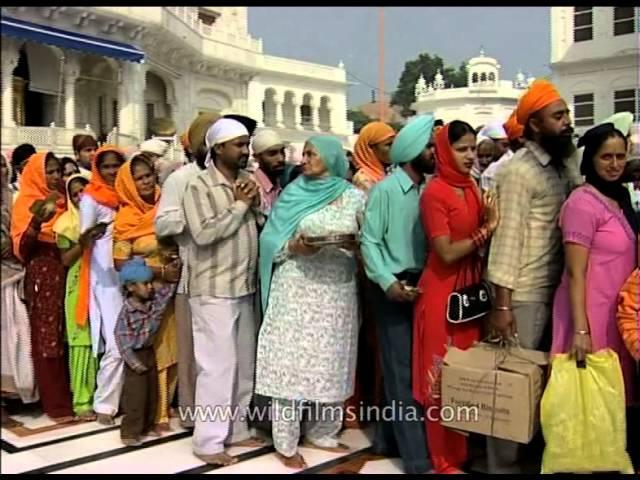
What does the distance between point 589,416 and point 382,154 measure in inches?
58.0

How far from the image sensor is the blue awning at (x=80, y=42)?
1152 cm

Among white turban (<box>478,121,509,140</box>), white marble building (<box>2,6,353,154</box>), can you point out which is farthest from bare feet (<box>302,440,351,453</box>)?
white marble building (<box>2,6,353,154</box>)

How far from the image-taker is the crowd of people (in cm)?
228

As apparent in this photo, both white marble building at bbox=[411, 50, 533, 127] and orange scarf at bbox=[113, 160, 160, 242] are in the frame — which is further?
white marble building at bbox=[411, 50, 533, 127]

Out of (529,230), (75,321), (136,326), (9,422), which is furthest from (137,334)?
(529,230)

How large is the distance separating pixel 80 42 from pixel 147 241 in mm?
11632

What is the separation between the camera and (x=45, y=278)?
3217 millimetres

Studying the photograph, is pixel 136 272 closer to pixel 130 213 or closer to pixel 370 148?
pixel 130 213

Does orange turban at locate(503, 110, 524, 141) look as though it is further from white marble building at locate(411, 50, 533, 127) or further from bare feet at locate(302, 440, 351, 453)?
white marble building at locate(411, 50, 533, 127)

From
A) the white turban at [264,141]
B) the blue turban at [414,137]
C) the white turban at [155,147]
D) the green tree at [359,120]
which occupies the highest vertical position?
the green tree at [359,120]

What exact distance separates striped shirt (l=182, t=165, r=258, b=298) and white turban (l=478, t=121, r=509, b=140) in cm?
207


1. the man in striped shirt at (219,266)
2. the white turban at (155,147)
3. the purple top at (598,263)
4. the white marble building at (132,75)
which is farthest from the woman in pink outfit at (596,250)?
the white marble building at (132,75)

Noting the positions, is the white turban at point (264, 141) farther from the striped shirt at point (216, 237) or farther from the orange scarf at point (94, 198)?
the orange scarf at point (94, 198)

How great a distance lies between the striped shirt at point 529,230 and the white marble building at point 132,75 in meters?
9.17
